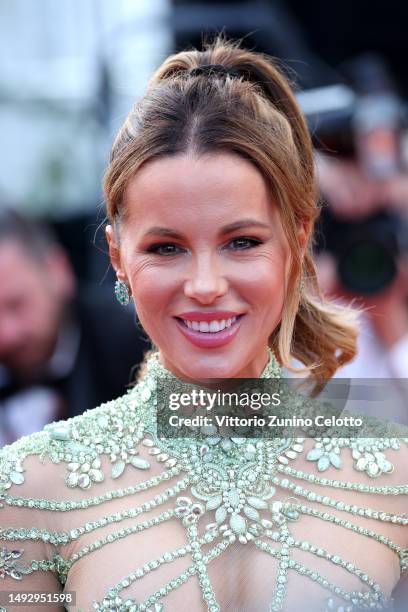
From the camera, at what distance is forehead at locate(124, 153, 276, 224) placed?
1935 millimetres

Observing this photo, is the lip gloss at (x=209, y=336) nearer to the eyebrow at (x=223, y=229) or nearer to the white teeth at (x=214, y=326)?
the white teeth at (x=214, y=326)

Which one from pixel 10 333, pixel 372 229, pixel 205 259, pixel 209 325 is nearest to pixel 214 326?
pixel 209 325

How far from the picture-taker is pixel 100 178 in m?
4.23

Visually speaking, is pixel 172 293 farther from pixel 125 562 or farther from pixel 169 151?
pixel 125 562

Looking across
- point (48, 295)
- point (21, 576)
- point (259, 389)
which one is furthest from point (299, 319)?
point (48, 295)

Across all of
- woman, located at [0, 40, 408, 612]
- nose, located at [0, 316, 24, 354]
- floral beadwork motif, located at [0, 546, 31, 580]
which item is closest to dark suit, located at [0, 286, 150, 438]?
nose, located at [0, 316, 24, 354]

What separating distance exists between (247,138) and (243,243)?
22 centimetres

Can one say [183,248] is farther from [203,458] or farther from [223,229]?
[203,458]

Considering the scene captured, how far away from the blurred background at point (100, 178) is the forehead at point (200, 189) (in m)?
0.85

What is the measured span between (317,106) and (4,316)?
162 centimetres

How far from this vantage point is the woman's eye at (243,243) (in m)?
1.98

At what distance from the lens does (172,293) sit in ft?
6.44

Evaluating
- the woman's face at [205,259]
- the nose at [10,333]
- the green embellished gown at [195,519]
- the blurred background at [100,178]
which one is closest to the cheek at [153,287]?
the woman's face at [205,259]

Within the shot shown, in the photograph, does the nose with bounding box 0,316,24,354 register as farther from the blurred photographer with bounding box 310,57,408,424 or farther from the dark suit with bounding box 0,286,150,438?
the blurred photographer with bounding box 310,57,408,424
